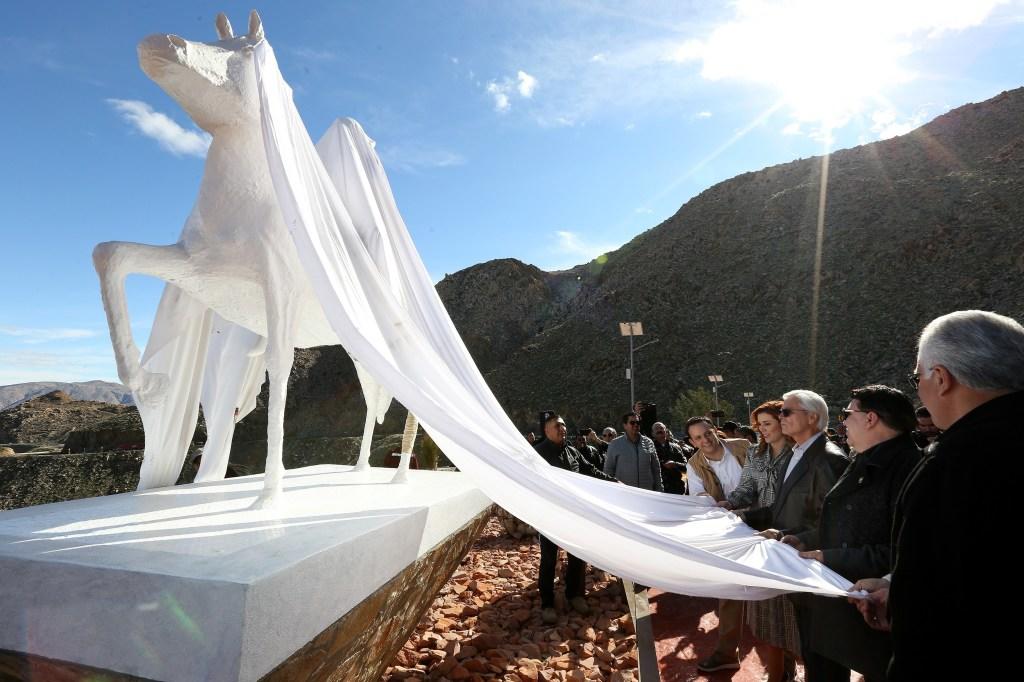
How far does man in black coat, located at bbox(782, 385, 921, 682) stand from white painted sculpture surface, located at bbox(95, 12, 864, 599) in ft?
0.59

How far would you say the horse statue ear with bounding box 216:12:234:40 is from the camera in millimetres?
2624

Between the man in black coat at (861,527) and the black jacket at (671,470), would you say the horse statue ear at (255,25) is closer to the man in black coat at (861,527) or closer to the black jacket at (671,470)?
the man in black coat at (861,527)

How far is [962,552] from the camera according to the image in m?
1.12

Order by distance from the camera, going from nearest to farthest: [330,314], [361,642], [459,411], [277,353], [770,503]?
Answer: 1. [330,314]
2. [361,642]
3. [459,411]
4. [277,353]
5. [770,503]

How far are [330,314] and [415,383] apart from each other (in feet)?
1.30

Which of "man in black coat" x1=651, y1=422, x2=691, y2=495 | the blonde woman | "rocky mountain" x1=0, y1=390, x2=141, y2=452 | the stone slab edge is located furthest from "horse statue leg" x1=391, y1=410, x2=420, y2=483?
"rocky mountain" x1=0, y1=390, x2=141, y2=452

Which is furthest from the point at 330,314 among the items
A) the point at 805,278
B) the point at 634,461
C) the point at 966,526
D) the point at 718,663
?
the point at 805,278

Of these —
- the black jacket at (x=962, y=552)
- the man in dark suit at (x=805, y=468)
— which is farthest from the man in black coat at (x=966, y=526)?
the man in dark suit at (x=805, y=468)

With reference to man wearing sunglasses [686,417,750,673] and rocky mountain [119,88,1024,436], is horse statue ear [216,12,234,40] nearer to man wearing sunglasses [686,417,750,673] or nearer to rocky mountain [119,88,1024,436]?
man wearing sunglasses [686,417,750,673]

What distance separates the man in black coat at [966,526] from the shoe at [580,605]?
13.0 feet

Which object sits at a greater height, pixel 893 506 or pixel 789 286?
pixel 789 286

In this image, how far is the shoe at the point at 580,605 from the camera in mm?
4812

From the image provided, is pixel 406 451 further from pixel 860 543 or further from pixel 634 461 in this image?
pixel 860 543

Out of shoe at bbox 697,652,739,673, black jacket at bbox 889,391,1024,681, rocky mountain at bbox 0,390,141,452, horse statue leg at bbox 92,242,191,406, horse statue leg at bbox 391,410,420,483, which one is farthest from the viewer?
rocky mountain at bbox 0,390,141,452
